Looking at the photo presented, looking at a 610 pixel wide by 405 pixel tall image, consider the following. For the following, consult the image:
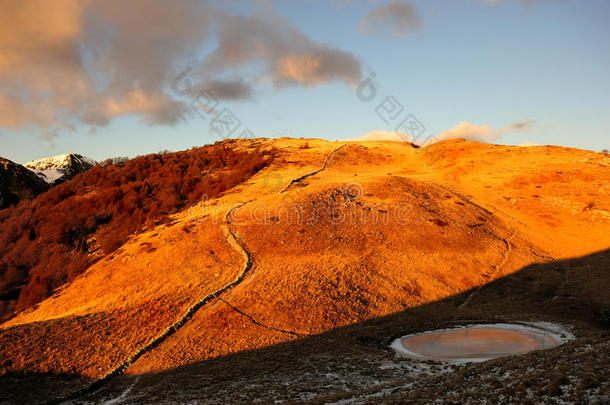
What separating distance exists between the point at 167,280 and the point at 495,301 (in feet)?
42.3

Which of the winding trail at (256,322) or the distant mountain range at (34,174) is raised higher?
the distant mountain range at (34,174)

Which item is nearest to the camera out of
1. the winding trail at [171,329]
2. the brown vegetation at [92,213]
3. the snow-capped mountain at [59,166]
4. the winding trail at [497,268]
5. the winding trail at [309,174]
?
the winding trail at [171,329]

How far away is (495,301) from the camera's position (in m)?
15.3

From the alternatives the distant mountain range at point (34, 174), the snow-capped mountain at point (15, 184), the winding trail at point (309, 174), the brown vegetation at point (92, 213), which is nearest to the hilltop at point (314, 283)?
the winding trail at point (309, 174)

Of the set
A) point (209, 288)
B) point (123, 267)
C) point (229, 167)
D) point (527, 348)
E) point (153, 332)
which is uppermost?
point (229, 167)

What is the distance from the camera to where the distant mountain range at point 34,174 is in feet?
103

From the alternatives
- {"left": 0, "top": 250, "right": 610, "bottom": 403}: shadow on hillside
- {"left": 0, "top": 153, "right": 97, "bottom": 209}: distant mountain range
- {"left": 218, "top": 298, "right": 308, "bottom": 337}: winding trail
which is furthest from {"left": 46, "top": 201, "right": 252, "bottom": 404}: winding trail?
{"left": 0, "top": 153, "right": 97, "bottom": 209}: distant mountain range

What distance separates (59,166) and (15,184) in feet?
37.0

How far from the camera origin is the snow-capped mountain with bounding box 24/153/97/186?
40.8 m

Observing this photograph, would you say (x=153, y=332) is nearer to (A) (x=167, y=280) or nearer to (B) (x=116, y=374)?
(B) (x=116, y=374)

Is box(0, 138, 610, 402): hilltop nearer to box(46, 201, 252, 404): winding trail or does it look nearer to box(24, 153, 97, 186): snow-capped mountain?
box(46, 201, 252, 404): winding trail

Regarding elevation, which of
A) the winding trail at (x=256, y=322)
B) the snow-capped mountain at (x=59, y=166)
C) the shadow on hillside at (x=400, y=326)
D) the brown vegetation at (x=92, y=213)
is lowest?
the shadow on hillside at (x=400, y=326)

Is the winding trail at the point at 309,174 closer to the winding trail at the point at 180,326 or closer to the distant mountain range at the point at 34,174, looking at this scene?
the winding trail at the point at 180,326

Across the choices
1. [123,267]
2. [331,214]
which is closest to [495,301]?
Answer: [331,214]
